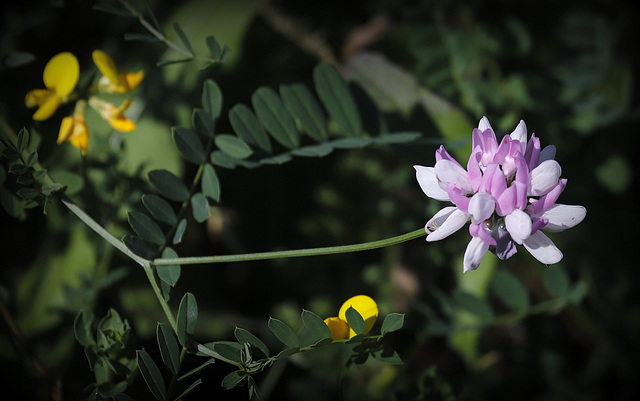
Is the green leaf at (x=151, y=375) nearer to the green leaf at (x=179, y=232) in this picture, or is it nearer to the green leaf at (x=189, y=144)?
the green leaf at (x=179, y=232)

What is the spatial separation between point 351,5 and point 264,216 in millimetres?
489

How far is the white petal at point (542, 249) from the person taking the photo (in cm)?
41

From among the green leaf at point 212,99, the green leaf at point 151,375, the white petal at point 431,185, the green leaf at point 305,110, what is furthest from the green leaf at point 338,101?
the green leaf at point 151,375

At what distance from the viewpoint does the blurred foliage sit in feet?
2.43

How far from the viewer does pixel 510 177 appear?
42cm

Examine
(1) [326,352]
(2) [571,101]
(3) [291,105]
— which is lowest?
(1) [326,352]

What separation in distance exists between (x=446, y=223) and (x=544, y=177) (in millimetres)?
81

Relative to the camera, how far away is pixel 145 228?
511mm

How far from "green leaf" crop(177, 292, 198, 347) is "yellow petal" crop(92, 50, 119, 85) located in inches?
10.4

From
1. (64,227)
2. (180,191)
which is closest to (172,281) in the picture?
(180,191)

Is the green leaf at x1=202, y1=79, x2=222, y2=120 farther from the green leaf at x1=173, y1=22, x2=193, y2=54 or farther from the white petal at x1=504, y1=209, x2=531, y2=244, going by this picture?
the white petal at x1=504, y1=209, x2=531, y2=244

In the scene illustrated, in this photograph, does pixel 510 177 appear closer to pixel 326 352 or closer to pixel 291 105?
pixel 291 105

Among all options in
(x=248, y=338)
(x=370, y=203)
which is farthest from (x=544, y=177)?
(x=370, y=203)

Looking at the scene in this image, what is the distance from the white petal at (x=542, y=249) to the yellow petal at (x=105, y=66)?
450 millimetres
